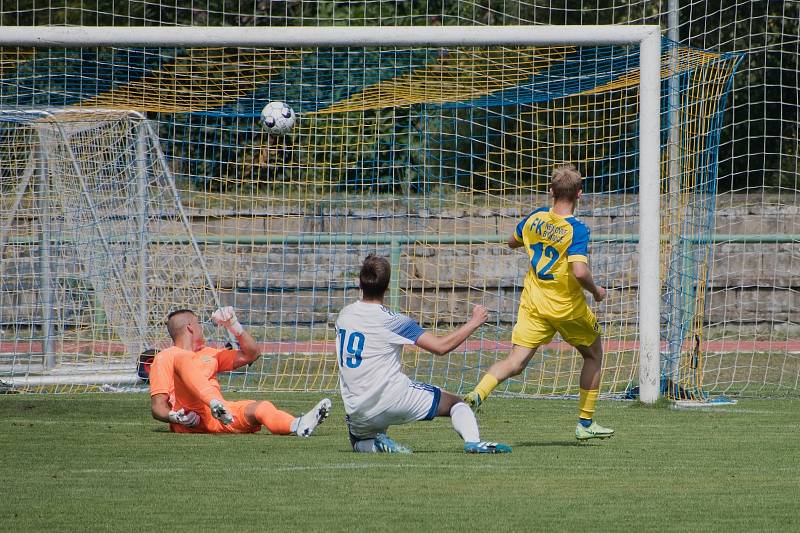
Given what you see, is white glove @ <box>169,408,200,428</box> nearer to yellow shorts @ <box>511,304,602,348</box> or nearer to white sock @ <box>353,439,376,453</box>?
white sock @ <box>353,439,376,453</box>

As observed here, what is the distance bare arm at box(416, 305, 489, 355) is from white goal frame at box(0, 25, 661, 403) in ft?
10.5

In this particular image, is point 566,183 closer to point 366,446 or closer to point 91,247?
point 366,446

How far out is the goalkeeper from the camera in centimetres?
785

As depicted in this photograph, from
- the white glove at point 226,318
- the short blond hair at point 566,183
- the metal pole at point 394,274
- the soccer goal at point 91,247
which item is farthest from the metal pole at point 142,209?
the short blond hair at point 566,183

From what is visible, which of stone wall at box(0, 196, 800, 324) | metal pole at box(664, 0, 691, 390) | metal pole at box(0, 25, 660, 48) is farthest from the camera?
stone wall at box(0, 196, 800, 324)

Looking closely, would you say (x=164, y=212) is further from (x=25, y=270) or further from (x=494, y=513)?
(x=494, y=513)

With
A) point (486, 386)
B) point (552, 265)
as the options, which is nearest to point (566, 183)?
point (552, 265)

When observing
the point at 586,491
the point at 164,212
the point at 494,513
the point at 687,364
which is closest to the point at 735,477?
the point at 586,491

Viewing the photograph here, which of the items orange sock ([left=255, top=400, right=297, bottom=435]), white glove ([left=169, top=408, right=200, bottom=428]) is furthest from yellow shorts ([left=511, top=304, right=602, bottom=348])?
white glove ([left=169, top=408, right=200, bottom=428])

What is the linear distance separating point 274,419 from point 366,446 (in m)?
1.01

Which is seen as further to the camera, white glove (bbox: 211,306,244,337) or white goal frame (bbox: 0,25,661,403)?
white goal frame (bbox: 0,25,661,403)

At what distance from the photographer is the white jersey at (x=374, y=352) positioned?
6805 millimetres

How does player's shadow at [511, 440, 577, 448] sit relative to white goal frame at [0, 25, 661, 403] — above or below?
below

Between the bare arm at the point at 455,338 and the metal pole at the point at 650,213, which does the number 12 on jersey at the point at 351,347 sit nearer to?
the bare arm at the point at 455,338
